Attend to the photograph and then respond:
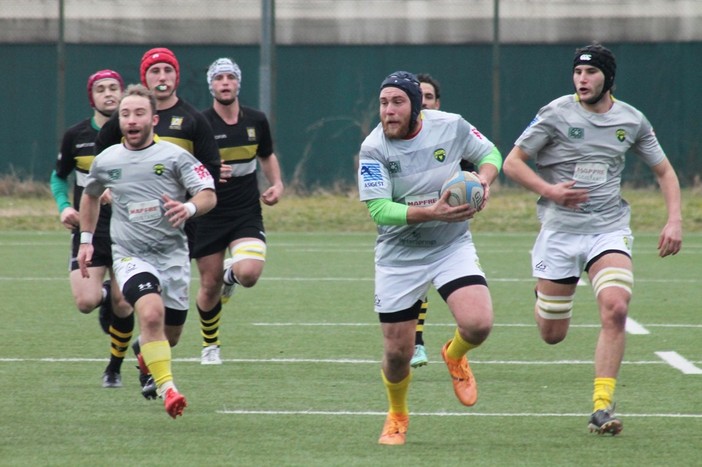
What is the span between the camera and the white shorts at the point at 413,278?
7.16 m

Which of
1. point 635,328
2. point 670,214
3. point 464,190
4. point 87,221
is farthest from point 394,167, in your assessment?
point 635,328

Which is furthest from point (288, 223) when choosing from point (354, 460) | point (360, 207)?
point (354, 460)

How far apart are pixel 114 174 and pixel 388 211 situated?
1751 mm

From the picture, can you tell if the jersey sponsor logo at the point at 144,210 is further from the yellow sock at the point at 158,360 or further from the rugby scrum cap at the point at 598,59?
the rugby scrum cap at the point at 598,59

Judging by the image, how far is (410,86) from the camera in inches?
274

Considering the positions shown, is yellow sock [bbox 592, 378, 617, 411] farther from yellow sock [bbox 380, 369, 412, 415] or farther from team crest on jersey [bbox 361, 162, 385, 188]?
team crest on jersey [bbox 361, 162, 385, 188]

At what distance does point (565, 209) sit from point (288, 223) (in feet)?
45.9

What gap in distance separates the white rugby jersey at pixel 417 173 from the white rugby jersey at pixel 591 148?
0.74 m

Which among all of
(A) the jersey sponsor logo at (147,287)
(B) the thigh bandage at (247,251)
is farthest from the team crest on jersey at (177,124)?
(A) the jersey sponsor logo at (147,287)

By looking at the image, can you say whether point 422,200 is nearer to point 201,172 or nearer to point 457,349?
point 457,349

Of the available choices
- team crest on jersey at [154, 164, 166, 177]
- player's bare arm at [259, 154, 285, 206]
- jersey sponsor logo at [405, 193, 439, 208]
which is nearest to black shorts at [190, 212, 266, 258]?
player's bare arm at [259, 154, 285, 206]

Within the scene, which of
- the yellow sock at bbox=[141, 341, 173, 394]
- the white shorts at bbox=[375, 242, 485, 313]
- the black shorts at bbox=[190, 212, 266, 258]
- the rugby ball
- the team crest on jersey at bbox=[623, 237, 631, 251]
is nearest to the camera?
the rugby ball

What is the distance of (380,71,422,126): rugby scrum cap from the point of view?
6.94 metres

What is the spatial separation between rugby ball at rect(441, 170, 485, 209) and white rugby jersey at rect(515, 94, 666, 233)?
1.17 metres
